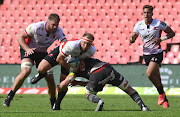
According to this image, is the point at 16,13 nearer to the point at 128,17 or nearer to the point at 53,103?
the point at 128,17

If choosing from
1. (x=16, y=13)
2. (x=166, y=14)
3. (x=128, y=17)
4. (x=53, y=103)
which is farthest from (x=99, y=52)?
(x=53, y=103)

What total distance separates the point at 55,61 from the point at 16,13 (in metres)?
10.1

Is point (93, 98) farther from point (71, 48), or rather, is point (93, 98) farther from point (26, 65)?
point (26, 65)

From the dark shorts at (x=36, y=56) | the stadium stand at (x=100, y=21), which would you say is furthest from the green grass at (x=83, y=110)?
the stadium stand at (x=100, y=21)

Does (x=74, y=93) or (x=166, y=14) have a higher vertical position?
(x=166, y=14)

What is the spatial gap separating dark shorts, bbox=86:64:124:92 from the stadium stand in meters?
8.23

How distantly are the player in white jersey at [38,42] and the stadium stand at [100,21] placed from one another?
23.7 feet

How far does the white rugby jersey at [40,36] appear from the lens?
7594 millimetres

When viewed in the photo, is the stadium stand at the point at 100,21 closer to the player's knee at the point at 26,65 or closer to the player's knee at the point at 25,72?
the player's knee at the point at 26,65

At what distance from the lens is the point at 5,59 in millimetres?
15531

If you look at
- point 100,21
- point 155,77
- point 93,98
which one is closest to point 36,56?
point 93,98

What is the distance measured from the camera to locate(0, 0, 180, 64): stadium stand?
14.9 m

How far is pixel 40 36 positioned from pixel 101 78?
6.22 ft

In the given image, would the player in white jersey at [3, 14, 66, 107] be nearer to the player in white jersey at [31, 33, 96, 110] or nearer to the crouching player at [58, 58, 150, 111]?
the player in white jersey at [31, 33, 96, 110]
